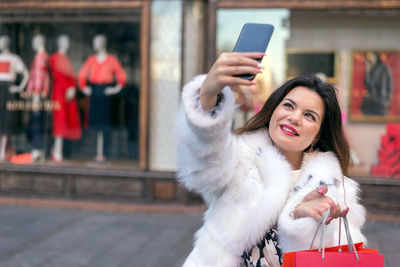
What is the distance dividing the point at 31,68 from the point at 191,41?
2594 millimetres

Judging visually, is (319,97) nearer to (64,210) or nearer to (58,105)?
(64,210)

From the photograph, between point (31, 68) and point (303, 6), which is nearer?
point (303, 6)

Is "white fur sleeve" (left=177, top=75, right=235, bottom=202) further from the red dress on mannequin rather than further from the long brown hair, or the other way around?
the red dress on mannequin

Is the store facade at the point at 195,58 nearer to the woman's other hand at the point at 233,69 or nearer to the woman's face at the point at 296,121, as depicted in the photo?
the woman's face at the point at 296,121

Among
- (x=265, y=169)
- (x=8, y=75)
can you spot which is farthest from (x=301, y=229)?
(x=8, y=75)

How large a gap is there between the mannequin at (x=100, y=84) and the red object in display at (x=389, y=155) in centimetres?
379

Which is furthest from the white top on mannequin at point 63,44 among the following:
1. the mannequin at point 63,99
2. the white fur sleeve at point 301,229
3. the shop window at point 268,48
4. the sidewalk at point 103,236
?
the white fur sleeve at point 301,229

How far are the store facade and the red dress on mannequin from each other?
59cm

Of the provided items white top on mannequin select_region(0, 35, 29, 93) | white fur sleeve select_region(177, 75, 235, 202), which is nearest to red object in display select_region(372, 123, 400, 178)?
white fur sleeve select_region(177, 75, 235, 202)

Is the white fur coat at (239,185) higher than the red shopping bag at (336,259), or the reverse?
the white fur coat at (239,185)

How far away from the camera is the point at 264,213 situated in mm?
2090

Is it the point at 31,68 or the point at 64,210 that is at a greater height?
the point at 31,68

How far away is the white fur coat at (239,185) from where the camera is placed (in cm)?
191

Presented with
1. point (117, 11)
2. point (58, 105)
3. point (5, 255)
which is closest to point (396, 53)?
point (117, 11)
